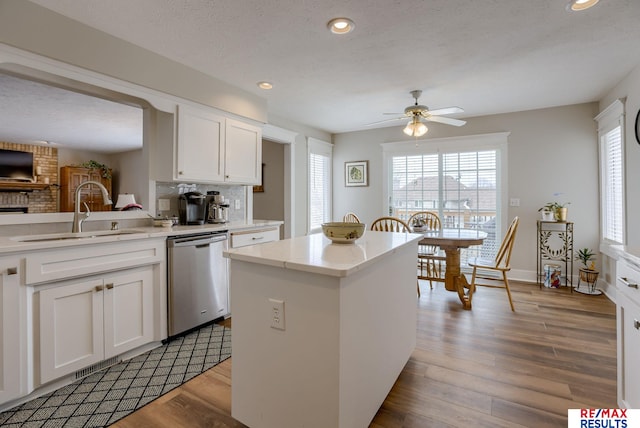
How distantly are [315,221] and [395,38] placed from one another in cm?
343

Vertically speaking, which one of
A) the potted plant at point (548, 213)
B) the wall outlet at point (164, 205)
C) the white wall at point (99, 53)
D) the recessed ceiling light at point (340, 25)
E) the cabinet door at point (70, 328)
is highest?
the recessed ceiling light at point (340, 25)

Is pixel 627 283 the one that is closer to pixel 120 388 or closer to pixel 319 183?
pixel 120 388

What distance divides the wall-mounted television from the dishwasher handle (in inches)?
44.4

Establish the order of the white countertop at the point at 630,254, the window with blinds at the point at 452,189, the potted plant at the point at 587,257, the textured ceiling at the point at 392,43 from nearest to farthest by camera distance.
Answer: the white countertop at the point at 630,254 < the textured ceiling at the point at 392,43 < the potted plant at the point at 587,257 < the window with blinds at the point at 452,189

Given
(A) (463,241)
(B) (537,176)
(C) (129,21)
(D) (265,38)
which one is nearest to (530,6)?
(D) (265,38)

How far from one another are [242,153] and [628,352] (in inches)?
133

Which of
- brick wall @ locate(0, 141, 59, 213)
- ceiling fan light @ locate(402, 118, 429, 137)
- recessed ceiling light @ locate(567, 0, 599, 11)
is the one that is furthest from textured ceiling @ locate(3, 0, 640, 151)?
brick wall @ locate(0, 141, 59, 213)

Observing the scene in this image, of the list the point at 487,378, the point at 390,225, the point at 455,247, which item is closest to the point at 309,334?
the point at 487,378

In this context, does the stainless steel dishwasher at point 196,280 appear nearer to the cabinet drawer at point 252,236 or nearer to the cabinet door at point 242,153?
the cabinet drawer at point 252,236

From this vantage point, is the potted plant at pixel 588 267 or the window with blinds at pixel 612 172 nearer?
the window with blinds at pixel 612 172

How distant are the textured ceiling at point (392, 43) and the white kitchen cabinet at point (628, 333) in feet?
5.54

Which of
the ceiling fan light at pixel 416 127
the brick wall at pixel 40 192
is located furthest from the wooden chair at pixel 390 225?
the brick wall at pixel 40 192

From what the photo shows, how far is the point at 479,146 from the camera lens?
182 inches

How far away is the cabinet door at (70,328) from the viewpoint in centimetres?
183
